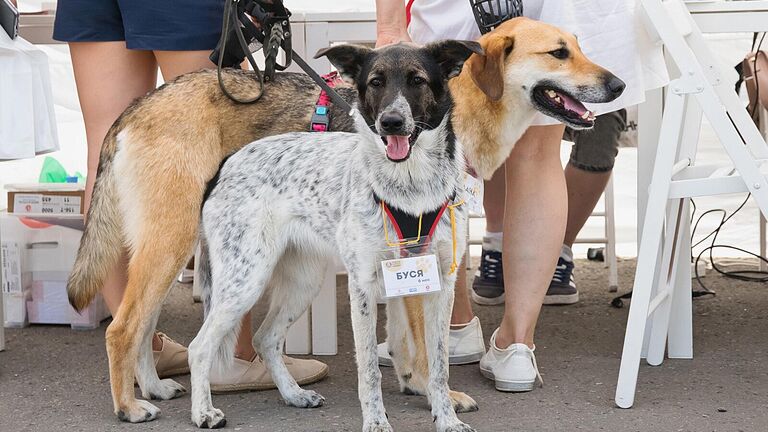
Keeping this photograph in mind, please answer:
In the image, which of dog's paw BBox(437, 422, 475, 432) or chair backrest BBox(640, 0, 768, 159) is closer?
dog's paw BBox(437, 422, 475, 432)

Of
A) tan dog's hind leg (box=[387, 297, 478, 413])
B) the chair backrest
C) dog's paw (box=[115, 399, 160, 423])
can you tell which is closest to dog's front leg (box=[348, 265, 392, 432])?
tan dog's hind leg (box=[387, 297, 478, 413])

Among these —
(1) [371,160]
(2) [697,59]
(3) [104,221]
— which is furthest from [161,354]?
(2) [697,59]

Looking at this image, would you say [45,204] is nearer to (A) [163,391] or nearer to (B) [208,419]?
(A) [163,391]

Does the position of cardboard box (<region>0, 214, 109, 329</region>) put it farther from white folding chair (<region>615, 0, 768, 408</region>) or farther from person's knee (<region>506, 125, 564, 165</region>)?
white folding chair (<region>615, 0, 768, 408</region>)

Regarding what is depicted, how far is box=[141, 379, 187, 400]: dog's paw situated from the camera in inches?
129

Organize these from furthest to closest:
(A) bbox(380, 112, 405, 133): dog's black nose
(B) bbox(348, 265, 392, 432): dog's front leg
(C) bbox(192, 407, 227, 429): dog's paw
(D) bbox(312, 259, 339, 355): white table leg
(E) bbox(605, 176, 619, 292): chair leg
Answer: (E) bbox(605, 176, 619, 292): chair leg < (D) bbox(312, 259, 339, 355): white table leg < (C) bbox(192, 407, 227, 429): dog's paw < (B) bbox(348, 265, 392, 432): dog's front leg < (A) bbox(380, 112, 405, 133): dog's black nose

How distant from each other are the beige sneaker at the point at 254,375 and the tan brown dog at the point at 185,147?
0.29 m

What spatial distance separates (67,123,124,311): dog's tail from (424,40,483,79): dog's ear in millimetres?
1006

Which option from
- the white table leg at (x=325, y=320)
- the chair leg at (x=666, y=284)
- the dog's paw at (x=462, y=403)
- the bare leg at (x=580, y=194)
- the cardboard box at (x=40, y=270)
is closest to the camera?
the dog's paw at (x=462, y=403)

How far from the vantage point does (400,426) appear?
9.82 feet

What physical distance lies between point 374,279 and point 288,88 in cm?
74

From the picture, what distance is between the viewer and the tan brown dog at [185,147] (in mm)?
3061

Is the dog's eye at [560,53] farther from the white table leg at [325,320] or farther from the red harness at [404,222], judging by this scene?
the white table leg at [325,320]

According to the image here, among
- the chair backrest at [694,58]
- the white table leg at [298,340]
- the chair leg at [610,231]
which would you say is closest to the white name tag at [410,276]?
the chair backrest at [694,58]
